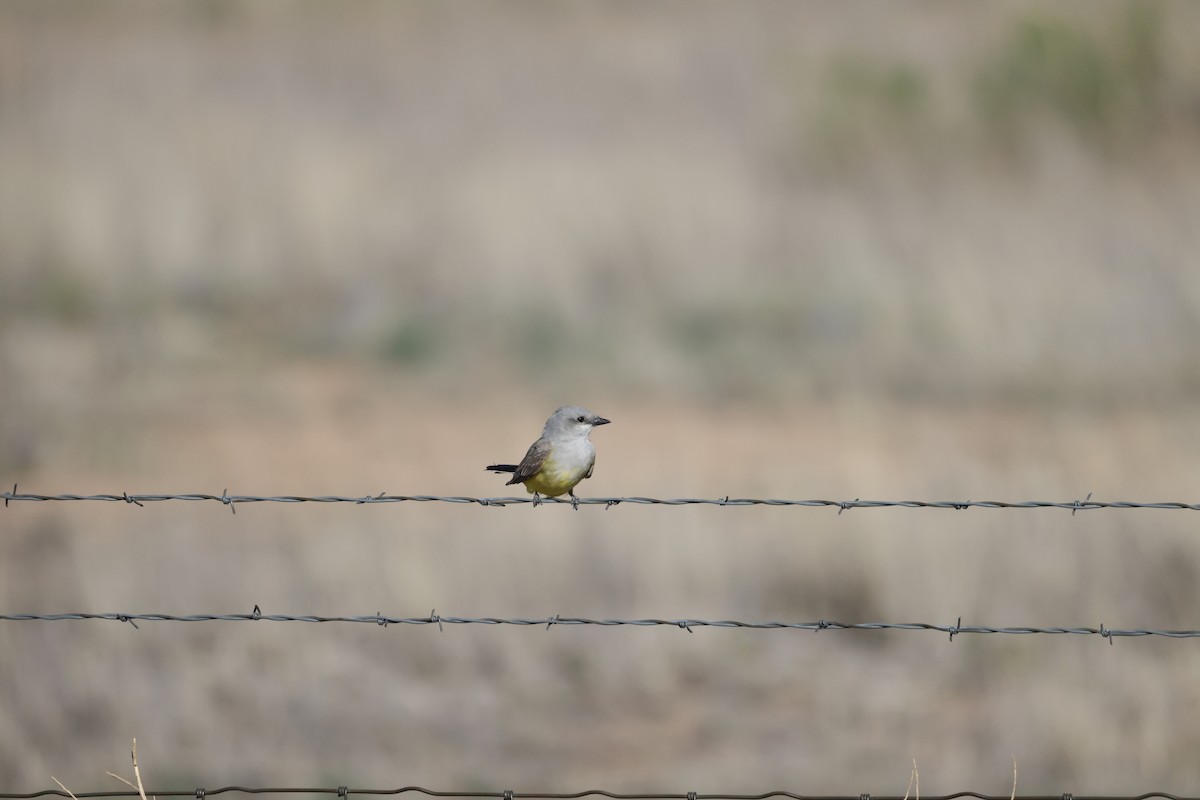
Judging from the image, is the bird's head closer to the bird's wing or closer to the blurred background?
the bird's wing

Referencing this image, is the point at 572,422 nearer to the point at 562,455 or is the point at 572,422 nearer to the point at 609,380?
the point at 562,455

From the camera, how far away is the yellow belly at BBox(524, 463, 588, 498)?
543cm

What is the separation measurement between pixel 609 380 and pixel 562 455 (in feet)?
26.9

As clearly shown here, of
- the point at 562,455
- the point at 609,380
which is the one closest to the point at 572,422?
the point at 562,455

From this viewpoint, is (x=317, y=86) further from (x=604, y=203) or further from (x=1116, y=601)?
(x=1116, y=601)

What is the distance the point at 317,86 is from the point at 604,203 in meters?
7.14

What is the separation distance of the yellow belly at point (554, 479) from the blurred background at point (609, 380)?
2.39 metres

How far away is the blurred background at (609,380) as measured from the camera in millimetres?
7723

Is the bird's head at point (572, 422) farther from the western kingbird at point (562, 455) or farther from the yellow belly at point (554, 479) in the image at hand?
the yellow belly at point (554, 479)

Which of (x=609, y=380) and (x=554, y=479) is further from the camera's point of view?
(x=609, y=380)

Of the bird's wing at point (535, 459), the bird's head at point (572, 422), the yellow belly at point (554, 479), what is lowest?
the yellow belly at point (554, 479)

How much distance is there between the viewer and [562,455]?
5.42 metres

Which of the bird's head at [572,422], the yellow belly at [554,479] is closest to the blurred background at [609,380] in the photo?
the yellow belly at [554,479]

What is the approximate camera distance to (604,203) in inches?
657
